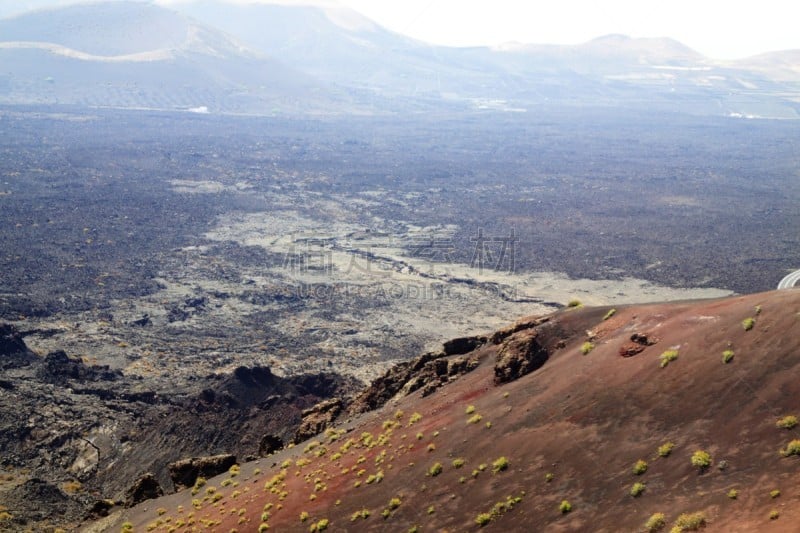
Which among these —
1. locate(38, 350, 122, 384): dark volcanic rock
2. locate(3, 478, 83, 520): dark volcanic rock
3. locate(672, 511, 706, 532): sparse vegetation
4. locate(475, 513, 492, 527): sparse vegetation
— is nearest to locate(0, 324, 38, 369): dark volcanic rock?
locate(38, 350, 122, 384): dark volcanic rock

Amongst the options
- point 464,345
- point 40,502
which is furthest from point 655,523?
point 40,502

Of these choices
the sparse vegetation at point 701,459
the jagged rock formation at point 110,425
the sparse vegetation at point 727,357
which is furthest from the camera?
the jagged rock formation at point 110,425

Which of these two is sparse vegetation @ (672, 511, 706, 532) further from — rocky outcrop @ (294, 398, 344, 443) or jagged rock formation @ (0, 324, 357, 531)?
jagged rock formation @ (0, 324, 357, 531)

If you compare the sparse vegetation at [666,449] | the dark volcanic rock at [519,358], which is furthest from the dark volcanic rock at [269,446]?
the sparse vegetation at [666,449]

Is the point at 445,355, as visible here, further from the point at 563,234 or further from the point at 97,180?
the point at 97,180

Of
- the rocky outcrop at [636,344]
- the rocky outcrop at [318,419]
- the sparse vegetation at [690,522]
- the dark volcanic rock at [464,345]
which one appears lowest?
the rocky outcrop at [318,419]

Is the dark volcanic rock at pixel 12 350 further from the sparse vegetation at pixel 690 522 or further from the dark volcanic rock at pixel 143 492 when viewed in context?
the sparse vegetation at pixel 690 522

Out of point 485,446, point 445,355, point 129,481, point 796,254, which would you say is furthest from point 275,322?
point 796,254

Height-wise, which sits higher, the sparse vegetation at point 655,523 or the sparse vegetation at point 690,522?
the sparse vegetation at point 690,522
